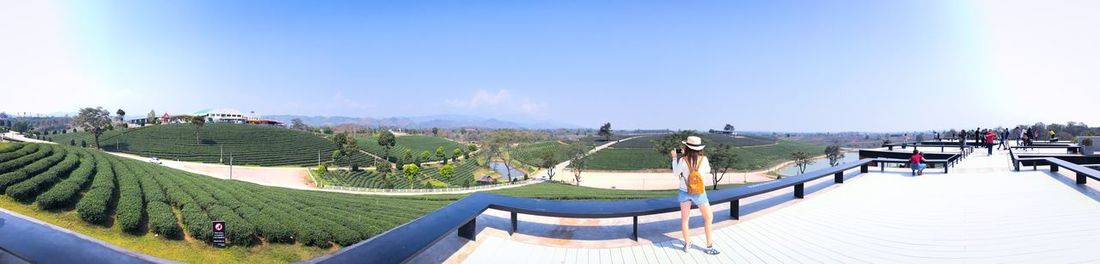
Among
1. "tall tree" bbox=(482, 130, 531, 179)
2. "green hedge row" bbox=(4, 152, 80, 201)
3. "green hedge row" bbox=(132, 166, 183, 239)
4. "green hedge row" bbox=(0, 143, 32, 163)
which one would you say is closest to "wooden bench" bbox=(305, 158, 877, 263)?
"green hedge row" bbox=(132, 166, 183, 239)

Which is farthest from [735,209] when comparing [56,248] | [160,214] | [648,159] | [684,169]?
[648,159]

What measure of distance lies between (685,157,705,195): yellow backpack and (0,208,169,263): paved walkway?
3029 millimetres

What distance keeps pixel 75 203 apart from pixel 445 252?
15.3 metres

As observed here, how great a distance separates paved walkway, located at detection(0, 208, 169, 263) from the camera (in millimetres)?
1576

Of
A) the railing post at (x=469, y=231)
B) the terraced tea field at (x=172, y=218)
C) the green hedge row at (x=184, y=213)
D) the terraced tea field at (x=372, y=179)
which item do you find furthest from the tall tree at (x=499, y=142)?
the railing post at (x=469, y=231)

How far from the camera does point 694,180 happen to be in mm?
3158

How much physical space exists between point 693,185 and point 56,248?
3.39 metres

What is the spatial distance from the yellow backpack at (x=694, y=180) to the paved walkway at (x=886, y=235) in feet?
1.53

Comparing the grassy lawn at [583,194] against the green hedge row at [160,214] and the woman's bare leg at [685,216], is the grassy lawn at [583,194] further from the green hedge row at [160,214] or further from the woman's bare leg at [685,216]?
the woman's bare leg at [685,216]

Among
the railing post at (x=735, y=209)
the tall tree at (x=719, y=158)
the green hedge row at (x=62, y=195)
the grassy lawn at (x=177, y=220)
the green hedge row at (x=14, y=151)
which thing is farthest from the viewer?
the tall tree at (x=719, y=158)

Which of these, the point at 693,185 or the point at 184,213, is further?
the point at 184,213

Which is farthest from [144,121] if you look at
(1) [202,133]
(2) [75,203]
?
(2) [75,203]

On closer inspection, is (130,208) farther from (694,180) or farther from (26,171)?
(694,180)

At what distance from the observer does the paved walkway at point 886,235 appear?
9.91ft
